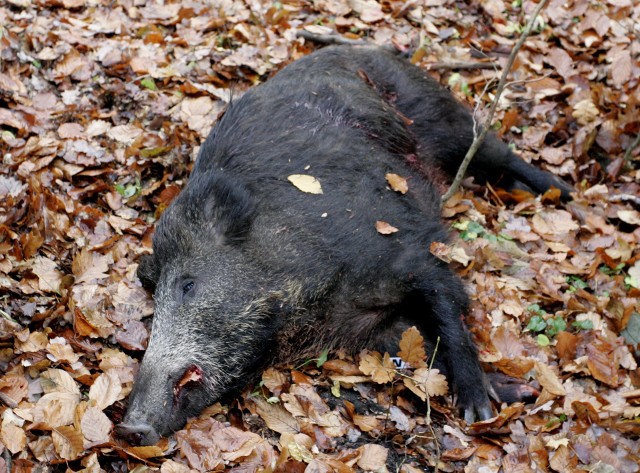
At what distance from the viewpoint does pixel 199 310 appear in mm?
4469

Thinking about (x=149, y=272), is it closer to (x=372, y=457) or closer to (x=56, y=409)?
(x=56, y=409)

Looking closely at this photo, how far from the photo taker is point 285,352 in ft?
15.3

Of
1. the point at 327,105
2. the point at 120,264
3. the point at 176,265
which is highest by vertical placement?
the point at 327,105

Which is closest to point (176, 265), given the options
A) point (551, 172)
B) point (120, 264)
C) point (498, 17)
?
point (120, 264)

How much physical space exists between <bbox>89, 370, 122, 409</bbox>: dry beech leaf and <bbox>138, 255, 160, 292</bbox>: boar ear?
31.7 inches

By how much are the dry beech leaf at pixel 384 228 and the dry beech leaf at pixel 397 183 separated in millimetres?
425

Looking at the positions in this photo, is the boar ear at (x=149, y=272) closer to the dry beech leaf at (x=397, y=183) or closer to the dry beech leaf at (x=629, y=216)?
the dry beech leaf at (x=397, y=183)

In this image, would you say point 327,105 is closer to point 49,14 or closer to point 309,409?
point 309,409

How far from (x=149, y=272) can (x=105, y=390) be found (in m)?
0.96

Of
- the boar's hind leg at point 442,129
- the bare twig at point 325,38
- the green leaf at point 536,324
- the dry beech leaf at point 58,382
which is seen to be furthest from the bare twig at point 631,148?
the dry beech leaf at point 58,382

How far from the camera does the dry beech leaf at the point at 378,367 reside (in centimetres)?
454

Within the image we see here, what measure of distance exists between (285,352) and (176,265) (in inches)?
35.8

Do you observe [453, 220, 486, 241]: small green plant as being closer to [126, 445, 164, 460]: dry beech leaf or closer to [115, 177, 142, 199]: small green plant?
[115, 177, 142, 199]: small green plant

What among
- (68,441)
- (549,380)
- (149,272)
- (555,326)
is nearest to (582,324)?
(555,326)
